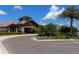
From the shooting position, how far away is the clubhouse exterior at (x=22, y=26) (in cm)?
1550

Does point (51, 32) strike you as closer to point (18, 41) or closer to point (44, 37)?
point (44, 37)

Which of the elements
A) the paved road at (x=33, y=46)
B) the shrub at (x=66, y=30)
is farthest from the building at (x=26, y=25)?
the shrub at (x=66, y=30)

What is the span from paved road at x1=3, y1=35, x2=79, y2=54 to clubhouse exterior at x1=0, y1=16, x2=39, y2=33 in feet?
2.00

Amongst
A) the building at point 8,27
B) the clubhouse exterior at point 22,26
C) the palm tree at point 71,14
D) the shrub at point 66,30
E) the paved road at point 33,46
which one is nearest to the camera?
the paved road at point 33,46

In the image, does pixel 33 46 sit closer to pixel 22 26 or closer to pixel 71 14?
pixel 22 26

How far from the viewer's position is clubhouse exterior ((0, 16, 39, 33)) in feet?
50.8

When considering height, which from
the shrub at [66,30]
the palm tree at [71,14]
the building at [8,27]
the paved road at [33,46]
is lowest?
the paved road at [33,46]

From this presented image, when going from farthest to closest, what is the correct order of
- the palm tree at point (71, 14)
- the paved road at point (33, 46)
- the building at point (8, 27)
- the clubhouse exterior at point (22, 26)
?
the palm tree at point (71, 14), the clubhouse exterior at point (22, 26), the building at point (8, 27), the paved road at point (33, 46)

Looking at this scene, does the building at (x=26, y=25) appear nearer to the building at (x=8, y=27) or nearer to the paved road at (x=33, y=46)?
the building at (x=8, y=27)

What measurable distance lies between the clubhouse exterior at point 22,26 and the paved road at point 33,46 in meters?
0.61

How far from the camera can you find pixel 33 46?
1644 cm

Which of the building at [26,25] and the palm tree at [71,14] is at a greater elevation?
the palm tree at [71,14]

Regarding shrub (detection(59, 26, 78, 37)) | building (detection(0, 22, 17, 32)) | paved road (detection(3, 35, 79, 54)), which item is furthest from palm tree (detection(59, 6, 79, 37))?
building (detection(0, 22, 17, 32))
